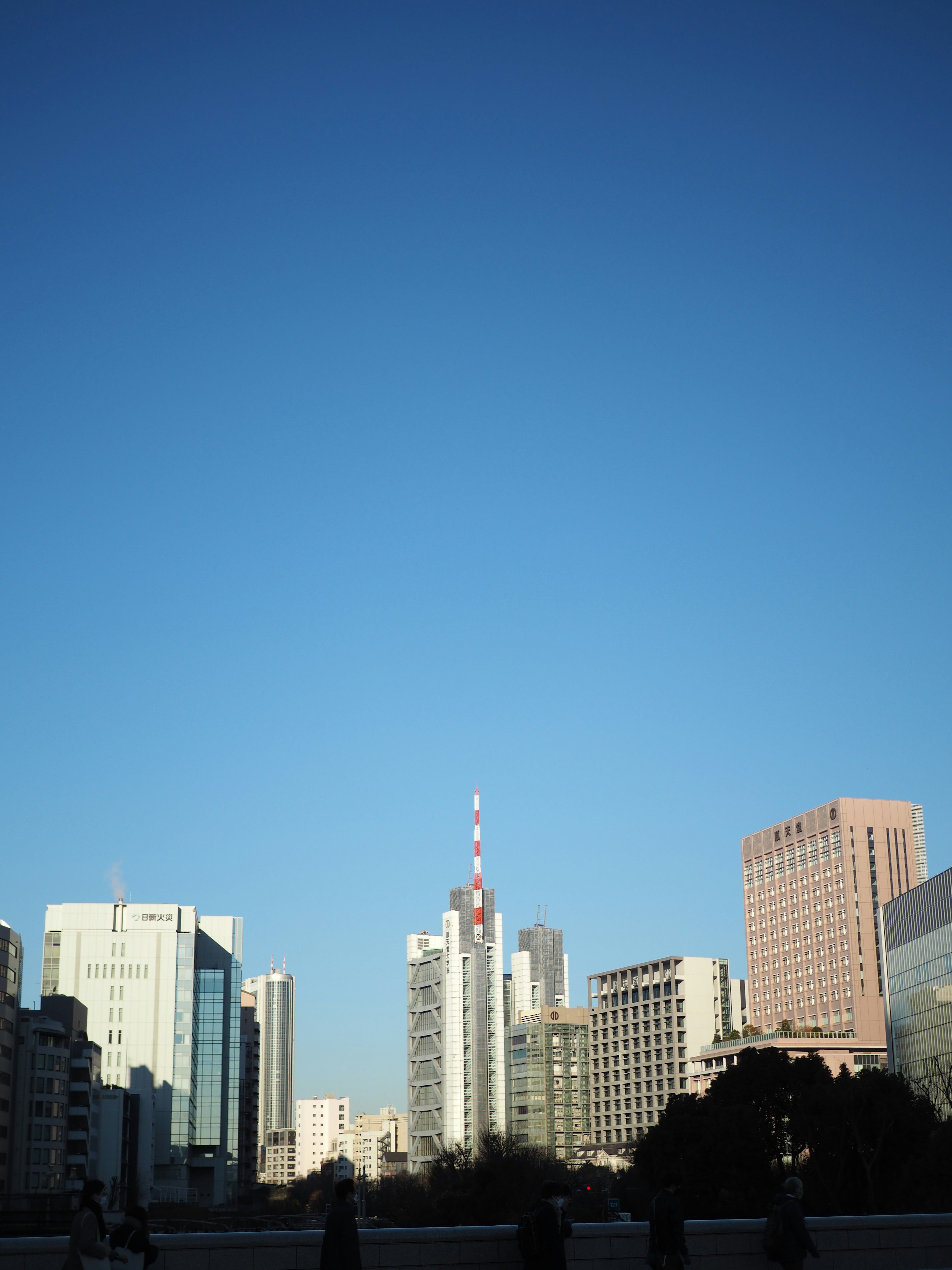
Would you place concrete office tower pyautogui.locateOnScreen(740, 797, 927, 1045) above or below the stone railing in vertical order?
above

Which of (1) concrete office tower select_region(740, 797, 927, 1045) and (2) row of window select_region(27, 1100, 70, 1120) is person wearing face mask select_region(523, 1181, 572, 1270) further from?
(1) concrete office tower select_region(740, 797, 927, 1045)

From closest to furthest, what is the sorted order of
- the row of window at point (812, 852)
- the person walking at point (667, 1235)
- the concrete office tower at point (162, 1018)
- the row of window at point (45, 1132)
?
the person walking at point (667, 1235), the row of window at point (45, 1132), the concrete office tower at point (162, 1018), the row of window at point (812, 852)

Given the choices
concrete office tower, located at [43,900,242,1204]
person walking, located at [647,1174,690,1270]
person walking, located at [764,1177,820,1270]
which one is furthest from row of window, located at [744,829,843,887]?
person walking, located at [647,1174,690,1270]

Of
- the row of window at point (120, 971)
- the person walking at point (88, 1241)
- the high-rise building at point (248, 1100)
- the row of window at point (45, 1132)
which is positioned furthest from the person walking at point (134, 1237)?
the high-rise building at point (248, 1100)

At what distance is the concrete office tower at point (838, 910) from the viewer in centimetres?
17950

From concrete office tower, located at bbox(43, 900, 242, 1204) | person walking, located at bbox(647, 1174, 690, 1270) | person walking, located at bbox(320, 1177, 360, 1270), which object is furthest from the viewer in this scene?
concrete office tower, located at bbox(43, 900, 242, 1204)

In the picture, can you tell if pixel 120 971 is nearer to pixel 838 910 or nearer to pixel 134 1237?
pixel 838 910

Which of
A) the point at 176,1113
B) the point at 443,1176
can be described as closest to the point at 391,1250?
the point at 443,1176

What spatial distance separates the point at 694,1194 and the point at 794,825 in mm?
133629

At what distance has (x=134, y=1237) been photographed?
53.5 ft

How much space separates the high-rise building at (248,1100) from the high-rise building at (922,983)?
260ft

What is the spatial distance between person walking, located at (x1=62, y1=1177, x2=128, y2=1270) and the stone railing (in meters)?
2.51

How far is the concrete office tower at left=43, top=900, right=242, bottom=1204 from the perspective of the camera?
446 ft

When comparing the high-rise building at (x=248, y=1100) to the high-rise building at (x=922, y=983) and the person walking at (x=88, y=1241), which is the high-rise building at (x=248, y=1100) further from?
the person walking at (x=88, y=1241)
